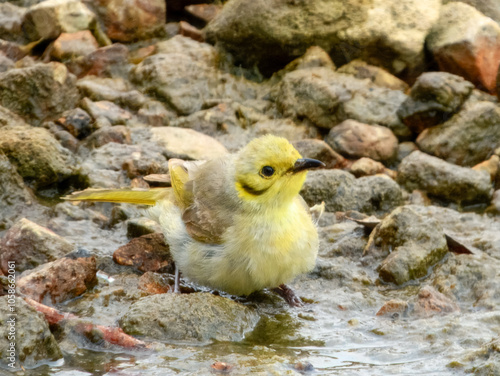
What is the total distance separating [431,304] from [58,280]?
267 centimetres

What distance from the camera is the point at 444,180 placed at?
305 inches

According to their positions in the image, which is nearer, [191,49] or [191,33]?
[191,49]

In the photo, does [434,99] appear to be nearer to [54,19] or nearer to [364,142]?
[364,142]

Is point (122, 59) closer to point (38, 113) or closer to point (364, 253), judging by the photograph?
point (38, 113)

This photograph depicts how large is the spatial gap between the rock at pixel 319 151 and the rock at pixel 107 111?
2.20 m

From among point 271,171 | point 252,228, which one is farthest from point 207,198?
point 271,171

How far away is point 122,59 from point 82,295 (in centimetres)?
542

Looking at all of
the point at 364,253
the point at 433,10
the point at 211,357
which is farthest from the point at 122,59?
the point at 211,357

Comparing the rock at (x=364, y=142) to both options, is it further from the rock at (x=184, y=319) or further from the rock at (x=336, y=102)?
the rock at (x=184, y=319)

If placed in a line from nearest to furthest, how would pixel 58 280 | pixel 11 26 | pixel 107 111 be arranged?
pixel 58 280 → pixel 107 111 → pixel 11 26

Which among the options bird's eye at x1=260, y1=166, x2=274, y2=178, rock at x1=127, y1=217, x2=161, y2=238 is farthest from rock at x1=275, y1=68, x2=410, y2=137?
bird's eye at x1=260, y1=166, x2=274, y2=178

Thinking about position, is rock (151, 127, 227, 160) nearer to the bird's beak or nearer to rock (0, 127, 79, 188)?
rock (0, 127, 79, 188)

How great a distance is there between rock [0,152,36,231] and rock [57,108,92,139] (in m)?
1.57

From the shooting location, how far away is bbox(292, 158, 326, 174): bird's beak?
492 centimetres
